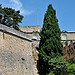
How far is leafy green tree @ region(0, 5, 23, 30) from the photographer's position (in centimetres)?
1838

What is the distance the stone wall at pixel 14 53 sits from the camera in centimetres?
969

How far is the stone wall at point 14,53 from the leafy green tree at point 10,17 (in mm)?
6711

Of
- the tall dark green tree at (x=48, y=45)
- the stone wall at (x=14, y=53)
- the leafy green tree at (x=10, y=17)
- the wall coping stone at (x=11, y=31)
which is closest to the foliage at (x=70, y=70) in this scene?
the tall dark green tree at (x=48, y=45)

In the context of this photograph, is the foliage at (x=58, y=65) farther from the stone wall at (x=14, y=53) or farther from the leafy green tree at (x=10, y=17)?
the leafy green tree at (x=10, y=17)

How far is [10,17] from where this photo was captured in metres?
19.3

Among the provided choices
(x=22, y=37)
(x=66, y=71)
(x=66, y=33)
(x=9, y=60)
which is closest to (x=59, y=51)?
(x=66, y=71)

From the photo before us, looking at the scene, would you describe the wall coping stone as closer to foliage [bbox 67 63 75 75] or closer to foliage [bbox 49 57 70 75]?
foliage [bbox 49 57 70 75]

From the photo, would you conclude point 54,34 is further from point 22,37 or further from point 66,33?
point 66,33

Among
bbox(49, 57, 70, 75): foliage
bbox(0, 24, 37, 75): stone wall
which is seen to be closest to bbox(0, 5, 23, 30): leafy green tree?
bbox(0, 24, 37, 75): stone wall

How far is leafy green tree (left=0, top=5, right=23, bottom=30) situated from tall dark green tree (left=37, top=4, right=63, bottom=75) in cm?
738

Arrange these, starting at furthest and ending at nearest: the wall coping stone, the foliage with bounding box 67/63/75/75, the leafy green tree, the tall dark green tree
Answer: the leafy green tree
the tall dark green tree
the wall coping stone
the foliage with bounding box 67/63/75/75

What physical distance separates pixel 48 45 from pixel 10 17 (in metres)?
9.85

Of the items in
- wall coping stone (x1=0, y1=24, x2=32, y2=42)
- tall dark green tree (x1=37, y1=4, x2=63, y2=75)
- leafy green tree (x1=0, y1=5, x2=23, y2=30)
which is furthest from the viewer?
leafy green tree (x1=0, y1=5, x2=23, y2=30)

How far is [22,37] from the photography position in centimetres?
1230
